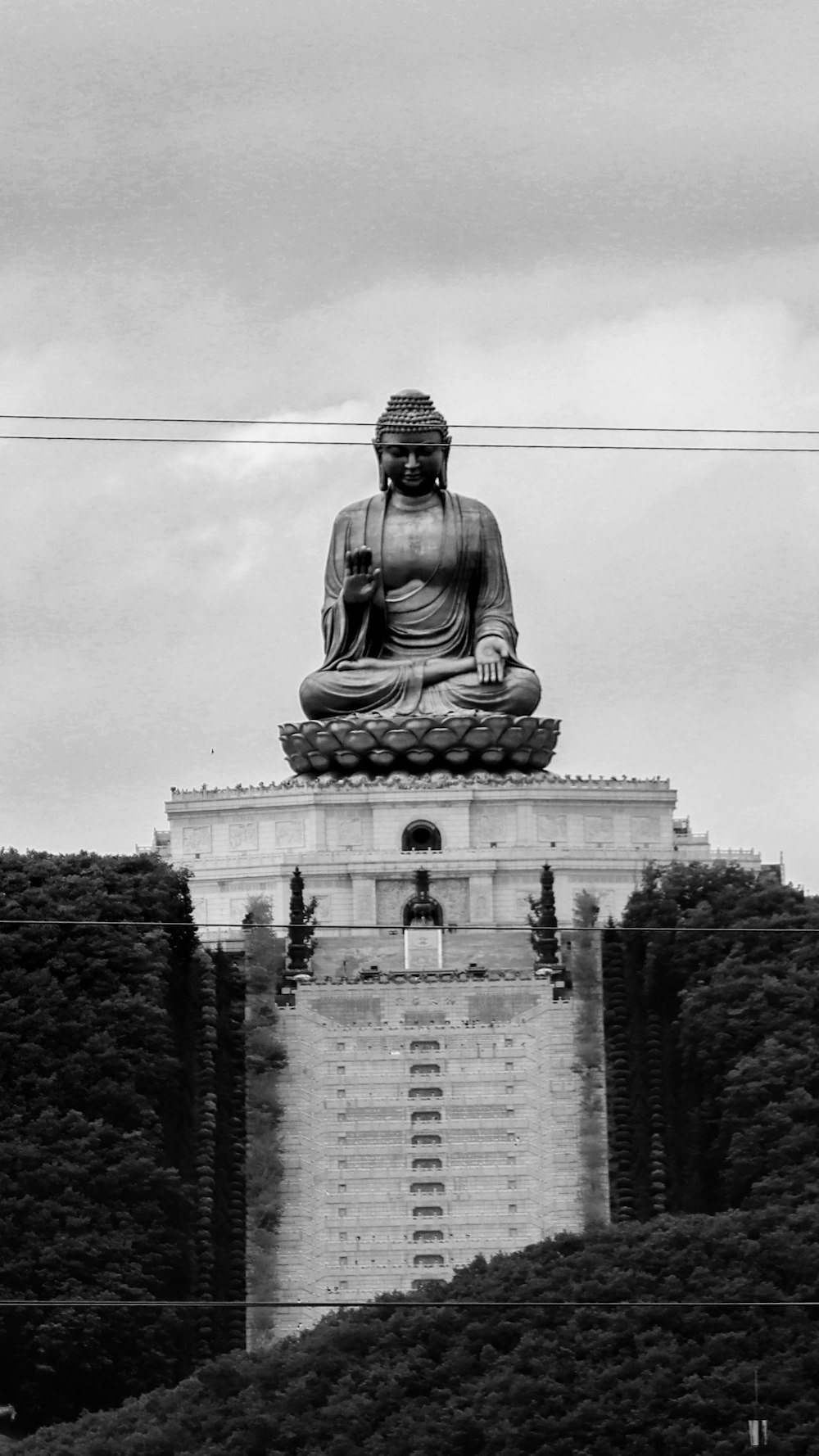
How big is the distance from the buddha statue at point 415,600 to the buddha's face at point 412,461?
1 cm

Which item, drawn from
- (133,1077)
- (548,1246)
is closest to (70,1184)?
(133,1077)

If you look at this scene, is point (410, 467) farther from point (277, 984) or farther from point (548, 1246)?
point (548, 1246)

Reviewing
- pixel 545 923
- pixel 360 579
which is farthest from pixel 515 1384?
pixel 360 579

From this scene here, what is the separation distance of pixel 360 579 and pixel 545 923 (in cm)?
950

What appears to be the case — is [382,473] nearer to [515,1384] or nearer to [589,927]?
[589,927]

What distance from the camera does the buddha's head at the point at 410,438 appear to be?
89438 mm

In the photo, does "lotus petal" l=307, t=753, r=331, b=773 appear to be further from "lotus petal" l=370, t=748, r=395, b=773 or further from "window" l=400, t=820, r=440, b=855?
"window" l=400, t=820, r=440, b=855

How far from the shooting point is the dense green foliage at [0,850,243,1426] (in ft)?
229

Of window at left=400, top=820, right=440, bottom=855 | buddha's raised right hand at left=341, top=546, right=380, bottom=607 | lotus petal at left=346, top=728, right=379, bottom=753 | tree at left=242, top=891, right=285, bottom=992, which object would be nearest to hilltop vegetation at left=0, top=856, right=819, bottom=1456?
tree at left=242, top=891, right=285, bottom=992

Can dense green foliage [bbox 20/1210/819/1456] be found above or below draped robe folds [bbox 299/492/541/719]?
below

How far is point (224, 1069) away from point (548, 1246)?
11.3 meters

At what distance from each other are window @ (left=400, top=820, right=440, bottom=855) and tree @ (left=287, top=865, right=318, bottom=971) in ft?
6.88

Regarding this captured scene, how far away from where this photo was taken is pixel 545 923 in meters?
80.9

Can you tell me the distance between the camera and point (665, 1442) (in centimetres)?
6306
